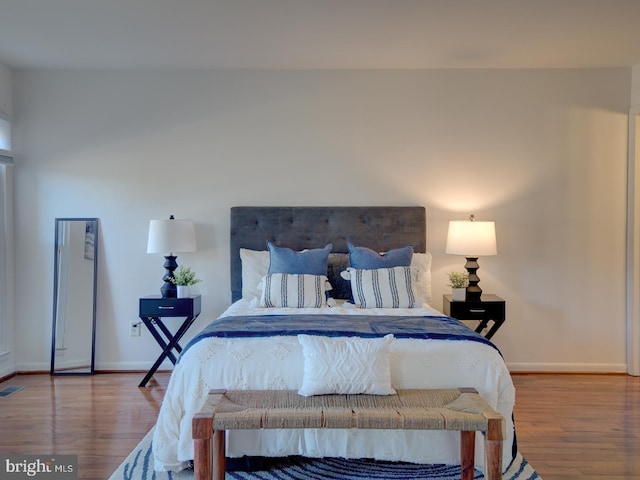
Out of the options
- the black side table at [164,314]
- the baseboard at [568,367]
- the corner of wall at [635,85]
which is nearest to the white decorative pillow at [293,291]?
the black side table at [164,314]

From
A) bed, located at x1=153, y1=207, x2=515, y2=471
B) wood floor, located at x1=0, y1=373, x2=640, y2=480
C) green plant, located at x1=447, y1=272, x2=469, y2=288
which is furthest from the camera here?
green plant, located at x1=447, y1=272, x2=469, y2=288

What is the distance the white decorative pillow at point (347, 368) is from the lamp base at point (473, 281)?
→ 1.67 m

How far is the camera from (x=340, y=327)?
252 cm

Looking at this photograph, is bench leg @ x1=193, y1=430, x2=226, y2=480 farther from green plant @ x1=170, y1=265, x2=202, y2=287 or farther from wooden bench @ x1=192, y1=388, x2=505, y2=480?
green plant @ x1=170, y1=265, x2=202, y2=287

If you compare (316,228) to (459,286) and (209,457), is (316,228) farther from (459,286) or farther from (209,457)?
(209,457)

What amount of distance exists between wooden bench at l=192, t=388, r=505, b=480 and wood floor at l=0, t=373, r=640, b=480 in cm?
69

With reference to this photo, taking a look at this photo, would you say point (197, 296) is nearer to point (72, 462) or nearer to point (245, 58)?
point (72, 462)

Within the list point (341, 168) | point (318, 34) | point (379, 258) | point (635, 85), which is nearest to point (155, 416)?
point (379, 258)

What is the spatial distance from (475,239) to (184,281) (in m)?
2.40

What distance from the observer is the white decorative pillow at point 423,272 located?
358 cm

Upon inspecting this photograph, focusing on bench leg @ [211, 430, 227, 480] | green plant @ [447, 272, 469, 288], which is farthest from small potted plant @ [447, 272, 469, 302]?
bench leg @ [211, 430, 227, 480]

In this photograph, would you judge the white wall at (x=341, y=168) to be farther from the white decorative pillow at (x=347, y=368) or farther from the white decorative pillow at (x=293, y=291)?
the white decorative pillow at (x=347, y=368)

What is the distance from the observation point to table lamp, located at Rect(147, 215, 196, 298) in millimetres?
3559

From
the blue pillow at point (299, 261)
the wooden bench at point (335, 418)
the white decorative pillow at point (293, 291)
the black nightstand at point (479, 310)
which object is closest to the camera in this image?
the wooden bench at point (335, 418)
